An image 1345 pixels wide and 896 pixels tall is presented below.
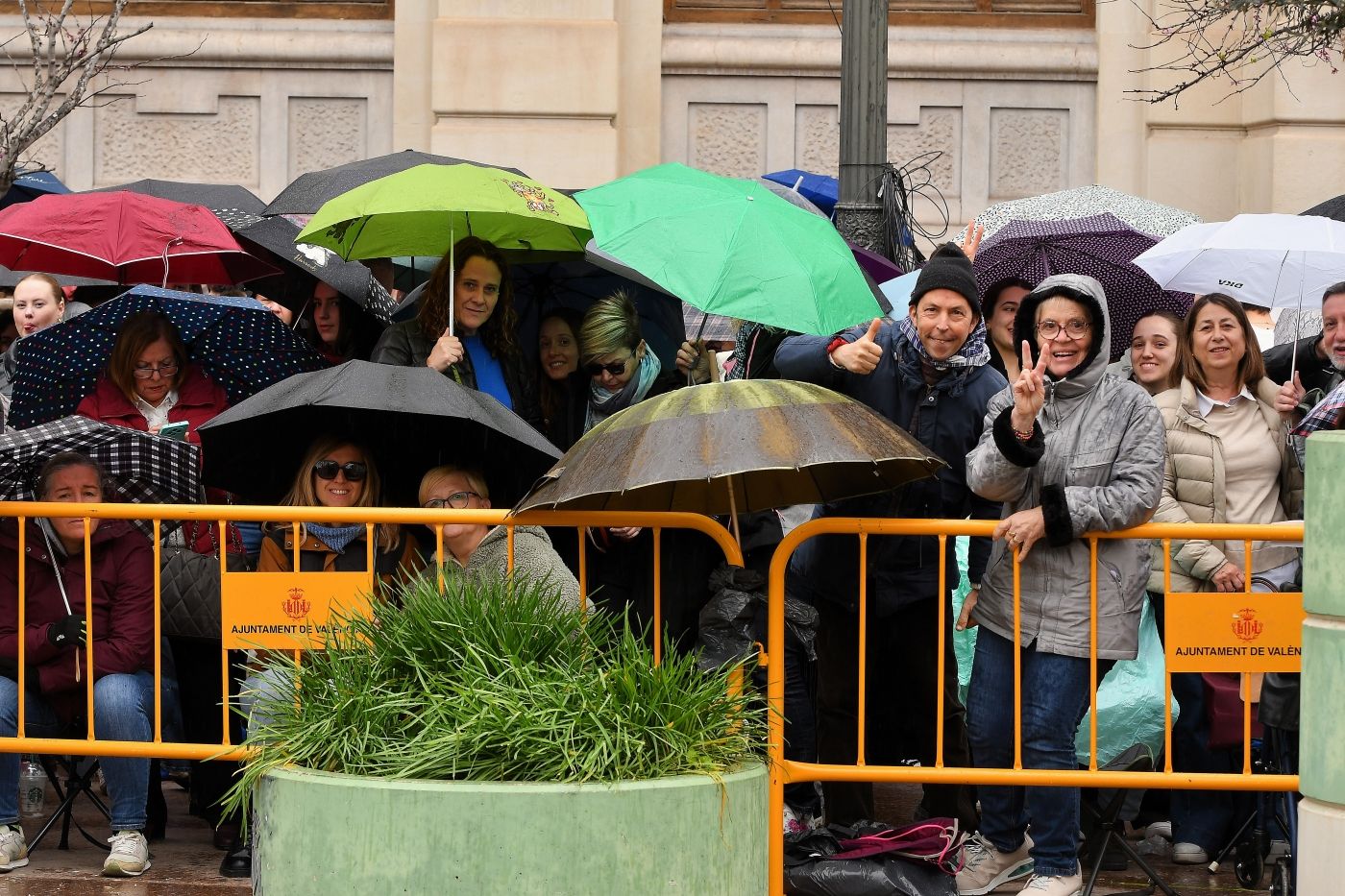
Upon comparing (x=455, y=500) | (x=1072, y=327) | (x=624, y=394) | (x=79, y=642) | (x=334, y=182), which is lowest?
(x=79, y=642)

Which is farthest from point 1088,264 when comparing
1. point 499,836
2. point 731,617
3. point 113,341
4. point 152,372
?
point 499,836

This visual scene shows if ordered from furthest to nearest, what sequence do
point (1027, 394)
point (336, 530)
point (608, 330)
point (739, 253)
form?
point (608, 330) < point (336, 530) < point (739, 253) < point (1027, 394)

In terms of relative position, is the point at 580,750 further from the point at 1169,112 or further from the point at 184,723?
the point at 1169,112

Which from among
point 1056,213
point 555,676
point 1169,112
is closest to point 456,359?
point 555,676

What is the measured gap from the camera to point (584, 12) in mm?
14266

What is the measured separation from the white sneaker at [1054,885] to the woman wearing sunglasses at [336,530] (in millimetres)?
2249

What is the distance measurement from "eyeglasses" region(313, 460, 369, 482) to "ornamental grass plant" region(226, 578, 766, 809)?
5.12ft

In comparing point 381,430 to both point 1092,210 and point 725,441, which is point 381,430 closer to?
point 725,441

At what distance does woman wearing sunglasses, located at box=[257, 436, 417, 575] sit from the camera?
6.25 metres

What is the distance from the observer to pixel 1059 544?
580cm

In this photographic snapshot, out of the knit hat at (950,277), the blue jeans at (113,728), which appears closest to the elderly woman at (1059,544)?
the knit hat at (950,277)

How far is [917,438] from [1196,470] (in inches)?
49.6

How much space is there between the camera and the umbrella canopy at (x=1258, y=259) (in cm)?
819

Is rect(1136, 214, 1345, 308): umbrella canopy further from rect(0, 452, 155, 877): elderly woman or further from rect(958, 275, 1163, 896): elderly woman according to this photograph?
rect(0, 452, 155, 877): elderly woman
